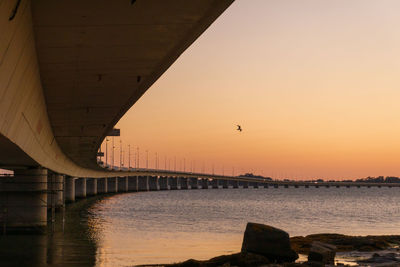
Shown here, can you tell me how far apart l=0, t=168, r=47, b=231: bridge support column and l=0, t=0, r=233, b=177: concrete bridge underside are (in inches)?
602

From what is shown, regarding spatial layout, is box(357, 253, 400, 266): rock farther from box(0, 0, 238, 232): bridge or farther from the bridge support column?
the bridge support column

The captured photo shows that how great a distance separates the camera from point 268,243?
30.3 m

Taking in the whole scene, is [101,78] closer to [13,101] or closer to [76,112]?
[13,101]

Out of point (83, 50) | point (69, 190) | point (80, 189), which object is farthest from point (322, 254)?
point (80, 189)

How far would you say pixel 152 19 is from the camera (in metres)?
16.1

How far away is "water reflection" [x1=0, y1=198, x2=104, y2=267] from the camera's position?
99.7 ft

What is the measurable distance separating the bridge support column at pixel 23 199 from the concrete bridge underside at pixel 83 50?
50.2 feet

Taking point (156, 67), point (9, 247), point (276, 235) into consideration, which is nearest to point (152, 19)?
point (156, 67)

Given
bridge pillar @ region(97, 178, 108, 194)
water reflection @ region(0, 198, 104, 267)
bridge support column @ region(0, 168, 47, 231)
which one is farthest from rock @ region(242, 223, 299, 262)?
bridge pillar @ region(97, 178, 108, 194)

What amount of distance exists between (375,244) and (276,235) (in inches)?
433

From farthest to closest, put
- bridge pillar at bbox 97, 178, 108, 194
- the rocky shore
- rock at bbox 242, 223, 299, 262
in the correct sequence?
bridge pillar at bbox 97, 178, 108, 194 < rock at bbox 242, 223, 299, 262 < the rocky shore

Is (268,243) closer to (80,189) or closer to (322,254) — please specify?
(322,254)

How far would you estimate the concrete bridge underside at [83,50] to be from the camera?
1493 centimetres

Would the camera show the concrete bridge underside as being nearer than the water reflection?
Yes
